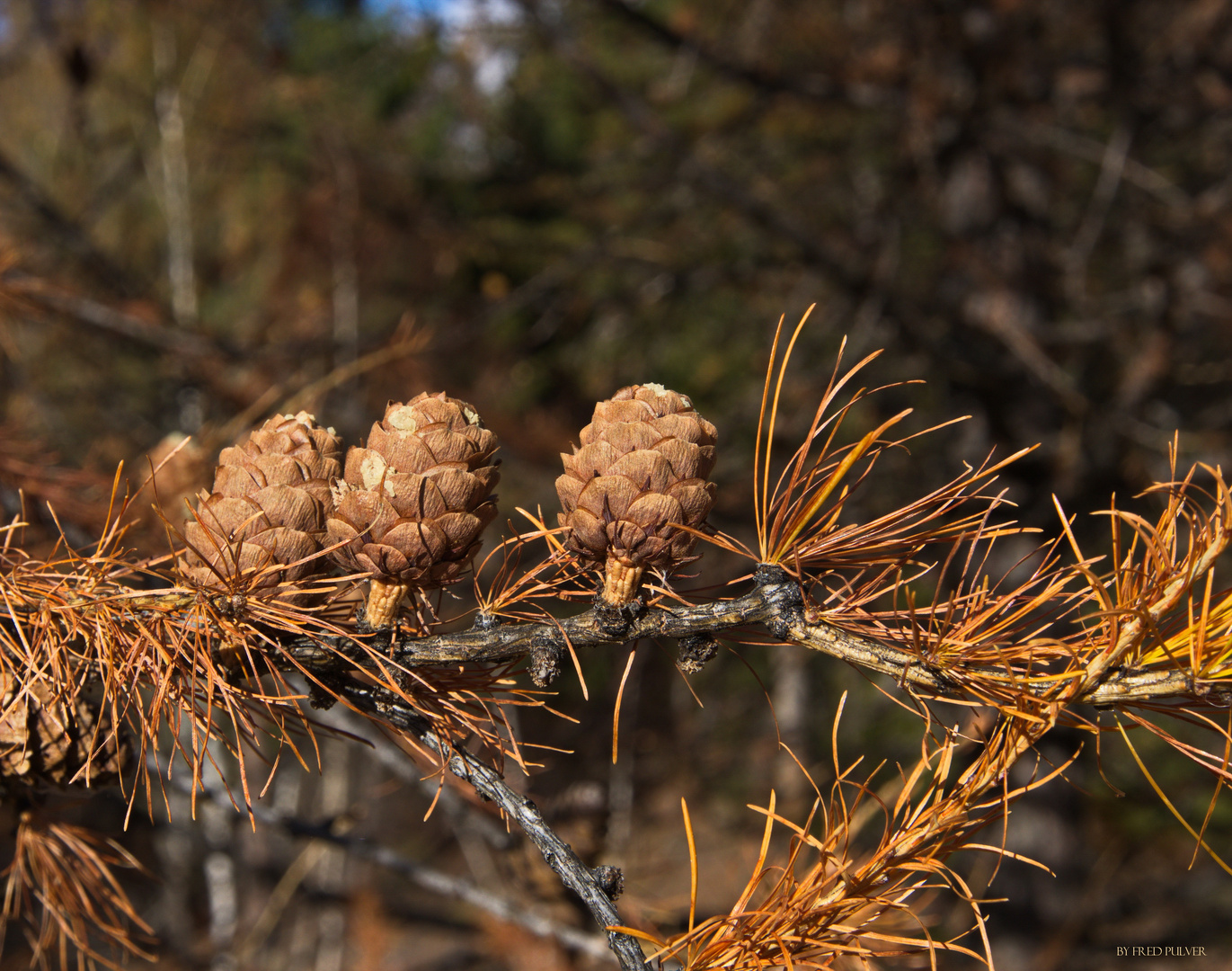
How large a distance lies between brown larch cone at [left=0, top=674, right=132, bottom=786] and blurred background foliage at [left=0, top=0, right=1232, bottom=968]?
41 centimetres

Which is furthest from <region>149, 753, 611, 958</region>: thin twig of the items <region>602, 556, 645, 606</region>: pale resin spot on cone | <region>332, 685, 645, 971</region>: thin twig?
<region>602, 556, 645, 606</region>: pale resin spot on cone

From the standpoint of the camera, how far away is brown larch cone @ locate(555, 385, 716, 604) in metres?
0.60

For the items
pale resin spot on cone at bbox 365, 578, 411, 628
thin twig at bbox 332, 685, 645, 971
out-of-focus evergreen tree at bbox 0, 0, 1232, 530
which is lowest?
thin twig at bbox 332, 685, 645, 971

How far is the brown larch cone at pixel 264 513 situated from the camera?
63 centimetres

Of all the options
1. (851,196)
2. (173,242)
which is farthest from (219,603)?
(851,196)

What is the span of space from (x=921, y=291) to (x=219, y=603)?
13.9 ft

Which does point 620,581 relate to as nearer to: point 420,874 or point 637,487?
point 637,487

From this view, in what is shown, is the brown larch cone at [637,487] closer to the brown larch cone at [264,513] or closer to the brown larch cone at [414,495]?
the brown larch cone at [414,495]

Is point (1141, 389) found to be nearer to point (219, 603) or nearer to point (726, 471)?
point (726, 471)

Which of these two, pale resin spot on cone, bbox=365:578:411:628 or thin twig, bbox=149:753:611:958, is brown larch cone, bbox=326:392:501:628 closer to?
pale resin spot on cone, bbox=365:578:411:628

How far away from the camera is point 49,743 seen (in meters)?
0.70

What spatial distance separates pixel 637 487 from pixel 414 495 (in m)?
0.17

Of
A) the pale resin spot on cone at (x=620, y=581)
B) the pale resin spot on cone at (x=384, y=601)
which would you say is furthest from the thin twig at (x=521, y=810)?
the pale resin spot on cone at (x=620, y=581)

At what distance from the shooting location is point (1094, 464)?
314 centimetres
